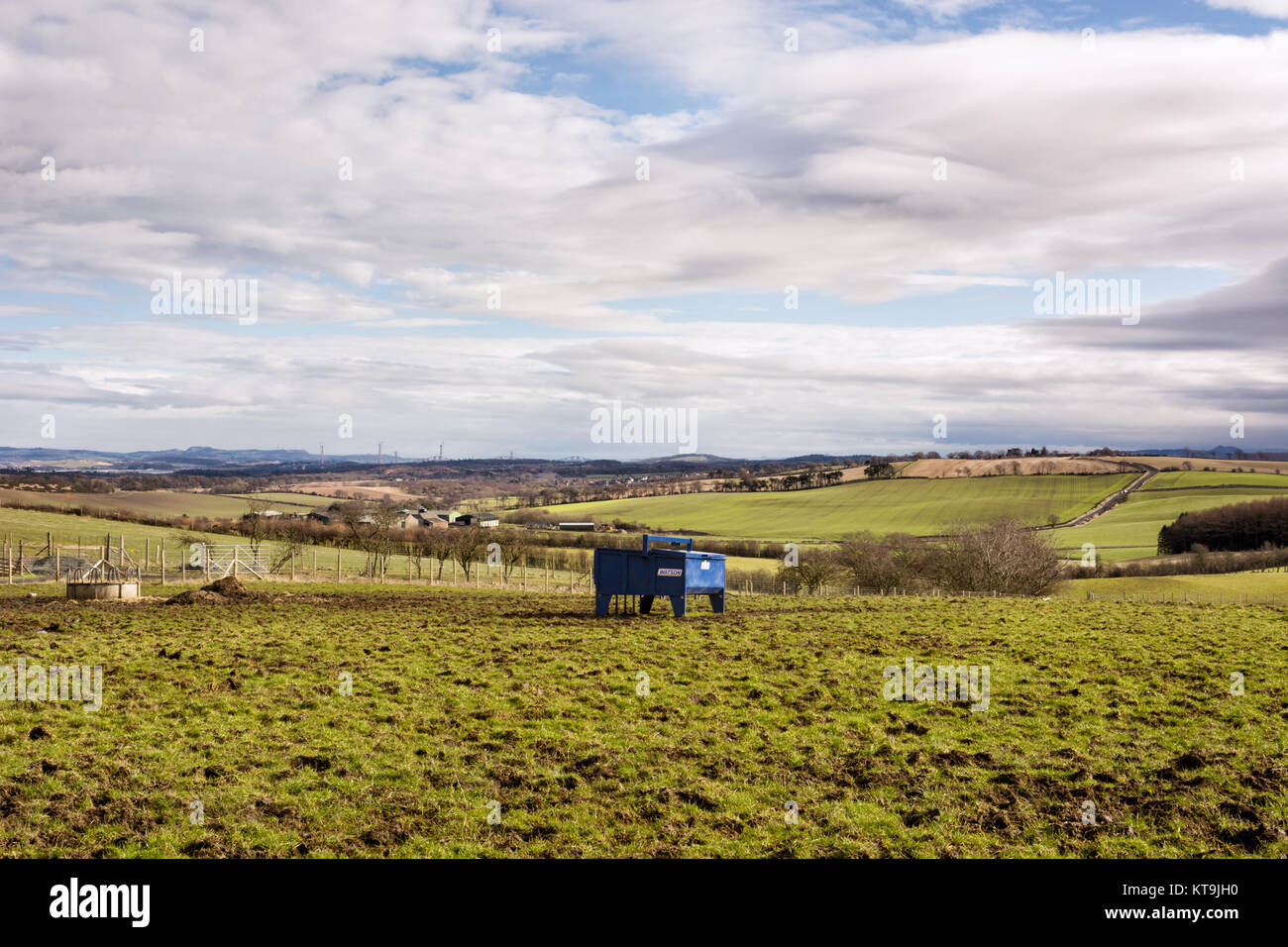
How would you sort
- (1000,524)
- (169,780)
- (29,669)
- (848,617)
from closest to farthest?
(169,780) → (29,669) → (848,617) → (1000,524)

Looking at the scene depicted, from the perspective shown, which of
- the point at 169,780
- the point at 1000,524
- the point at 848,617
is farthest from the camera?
the point at 1000,524

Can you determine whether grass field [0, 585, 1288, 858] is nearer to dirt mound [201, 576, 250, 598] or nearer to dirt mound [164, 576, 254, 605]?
dirt mound [164, 576, 254, 605]

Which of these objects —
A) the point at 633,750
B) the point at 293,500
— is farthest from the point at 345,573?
the point at 293,500

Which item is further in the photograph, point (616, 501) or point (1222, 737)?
point (616, 501)

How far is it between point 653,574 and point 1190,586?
47.4 metres

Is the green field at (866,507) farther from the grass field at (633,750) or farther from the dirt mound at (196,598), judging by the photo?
the grass field at (633,750)

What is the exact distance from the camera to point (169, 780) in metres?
10.7

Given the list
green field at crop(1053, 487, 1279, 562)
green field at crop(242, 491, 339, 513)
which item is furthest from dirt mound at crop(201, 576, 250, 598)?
green field at crop(242, 491, 339, 513)

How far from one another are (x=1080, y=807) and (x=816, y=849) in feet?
11.1

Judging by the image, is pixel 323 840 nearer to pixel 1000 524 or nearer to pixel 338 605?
pixel 338 605

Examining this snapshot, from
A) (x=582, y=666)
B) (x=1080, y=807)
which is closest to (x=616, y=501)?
(x=582, y=666)

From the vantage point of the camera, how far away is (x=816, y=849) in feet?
28.7
